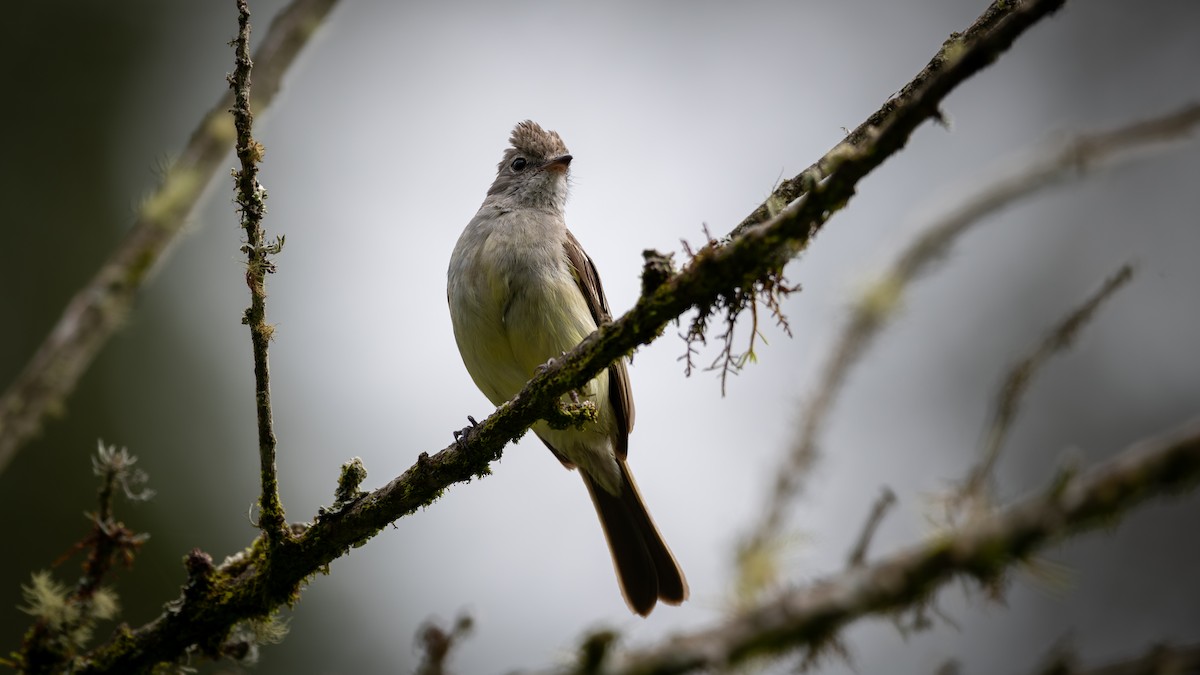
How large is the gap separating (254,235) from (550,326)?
2.13m

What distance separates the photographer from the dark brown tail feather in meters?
5.45

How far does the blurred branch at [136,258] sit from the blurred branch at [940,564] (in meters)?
1.89

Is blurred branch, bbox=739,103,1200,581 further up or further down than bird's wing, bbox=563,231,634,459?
further down

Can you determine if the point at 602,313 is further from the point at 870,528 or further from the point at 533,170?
the point at 870,528

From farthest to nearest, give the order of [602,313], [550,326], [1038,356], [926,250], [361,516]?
1. [602,313]
2. [550,326]
3. [361,516]
4. [926,250]
5. [1038,356]

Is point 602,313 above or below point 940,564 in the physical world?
above

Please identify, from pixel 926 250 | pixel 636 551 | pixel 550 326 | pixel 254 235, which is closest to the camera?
pixel 926 250

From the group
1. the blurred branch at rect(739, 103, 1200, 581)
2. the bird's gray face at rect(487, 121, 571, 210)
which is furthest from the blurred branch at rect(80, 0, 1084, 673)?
the bird's gray face at rect(487, 121, 571, 210)

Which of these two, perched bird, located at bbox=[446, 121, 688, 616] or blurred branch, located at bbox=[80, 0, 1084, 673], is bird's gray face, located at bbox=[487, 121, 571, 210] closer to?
perched bird, located at bbox=[446, 121, 688, 616]

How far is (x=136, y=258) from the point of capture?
118 inches

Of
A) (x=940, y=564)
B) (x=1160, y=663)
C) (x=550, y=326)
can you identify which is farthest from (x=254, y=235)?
(x=1160, y=663)

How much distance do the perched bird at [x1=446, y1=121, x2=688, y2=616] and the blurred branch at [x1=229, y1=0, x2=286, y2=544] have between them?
1.73 meters

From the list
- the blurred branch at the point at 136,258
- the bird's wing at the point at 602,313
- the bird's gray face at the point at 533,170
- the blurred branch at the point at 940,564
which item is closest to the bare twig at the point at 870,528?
the blurred branch at the point at 940,564

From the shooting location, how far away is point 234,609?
3.32 metres
